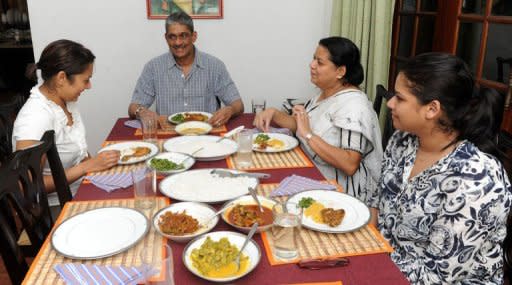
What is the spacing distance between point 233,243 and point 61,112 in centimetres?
121

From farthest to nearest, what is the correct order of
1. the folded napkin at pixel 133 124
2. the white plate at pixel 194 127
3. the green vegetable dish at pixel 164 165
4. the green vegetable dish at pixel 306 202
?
the folded napkin at pixel 133 124
the white plate at pixel 194 127
the green vegetable dish at pixel 164 165
the green vegetable dish at pixel 306 202

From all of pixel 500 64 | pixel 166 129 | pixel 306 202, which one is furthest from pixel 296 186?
pixel 500 64

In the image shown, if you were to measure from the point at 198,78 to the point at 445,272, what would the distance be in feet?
7.12

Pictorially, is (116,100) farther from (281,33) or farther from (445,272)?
(445,272)

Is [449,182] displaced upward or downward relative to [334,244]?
upward

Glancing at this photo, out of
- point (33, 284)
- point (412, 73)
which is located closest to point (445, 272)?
point (412, 73)

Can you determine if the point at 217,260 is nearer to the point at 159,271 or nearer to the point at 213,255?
the point at 213,255

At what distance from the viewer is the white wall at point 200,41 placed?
3.50 meters

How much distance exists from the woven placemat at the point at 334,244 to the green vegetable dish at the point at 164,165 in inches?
24.3

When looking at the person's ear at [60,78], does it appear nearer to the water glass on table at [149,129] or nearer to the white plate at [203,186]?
the water glass on table at [149,129]

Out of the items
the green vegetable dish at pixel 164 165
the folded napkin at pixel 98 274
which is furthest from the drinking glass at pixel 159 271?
the green vegetable dish at pixel 164 165

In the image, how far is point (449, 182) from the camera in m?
1.35

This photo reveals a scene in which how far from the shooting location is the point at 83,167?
1.82 m

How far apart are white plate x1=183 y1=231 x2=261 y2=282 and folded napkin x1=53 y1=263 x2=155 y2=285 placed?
0.13 meters
